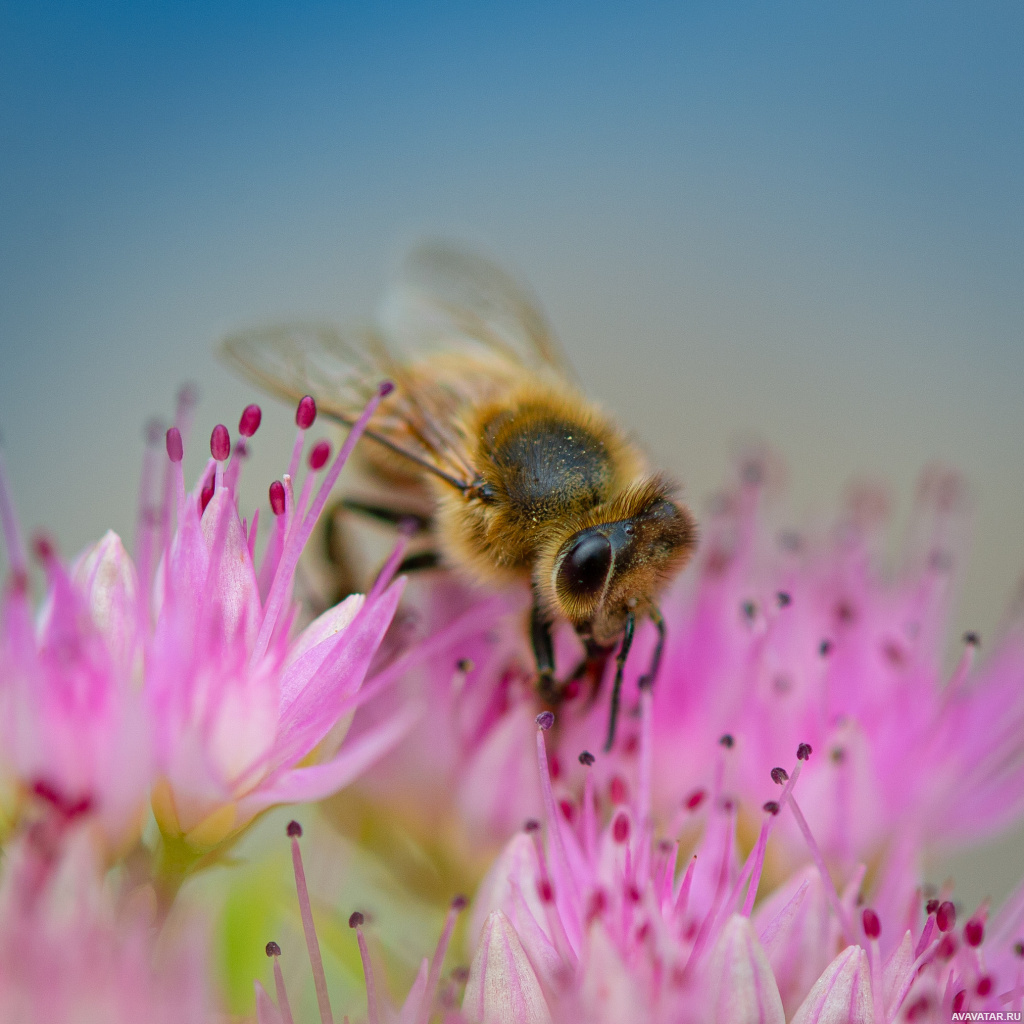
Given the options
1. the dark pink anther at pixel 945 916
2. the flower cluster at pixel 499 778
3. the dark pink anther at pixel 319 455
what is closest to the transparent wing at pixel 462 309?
the flower cluster at pixel 499 778

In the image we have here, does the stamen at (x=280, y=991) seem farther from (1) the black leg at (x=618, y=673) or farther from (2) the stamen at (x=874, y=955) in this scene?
(2) the stamen at (x=874, y=955)

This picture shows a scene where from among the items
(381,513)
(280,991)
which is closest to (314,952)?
(280,991)

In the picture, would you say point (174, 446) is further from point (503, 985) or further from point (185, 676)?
point (503, 985)

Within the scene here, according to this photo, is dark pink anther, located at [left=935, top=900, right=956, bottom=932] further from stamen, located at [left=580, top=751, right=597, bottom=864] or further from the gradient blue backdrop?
the gradient blue backdrop

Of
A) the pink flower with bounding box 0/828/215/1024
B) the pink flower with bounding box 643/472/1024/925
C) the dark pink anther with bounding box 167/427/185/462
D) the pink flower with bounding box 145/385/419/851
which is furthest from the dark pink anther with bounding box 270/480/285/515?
the pink flower with bounding box 643/472/1024/925

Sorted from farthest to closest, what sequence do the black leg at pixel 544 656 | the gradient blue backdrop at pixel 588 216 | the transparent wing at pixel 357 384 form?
1. the gradient blue backdrop at pixel 588 216
2. the transparent wing at pixel 357 384
3. the black leg at pixel 544 656

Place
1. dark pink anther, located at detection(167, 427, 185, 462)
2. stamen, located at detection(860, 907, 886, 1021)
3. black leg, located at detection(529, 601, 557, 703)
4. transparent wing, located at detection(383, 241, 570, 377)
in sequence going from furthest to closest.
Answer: transparent wing, located at detection(383, 241, 570, 377) → black leg, located at detection(529, 601, 557, 703) → dark pink anther, located at detection(167, 427, 185, 462) → stamen, located at detection(860, 907, 886, 1021)
